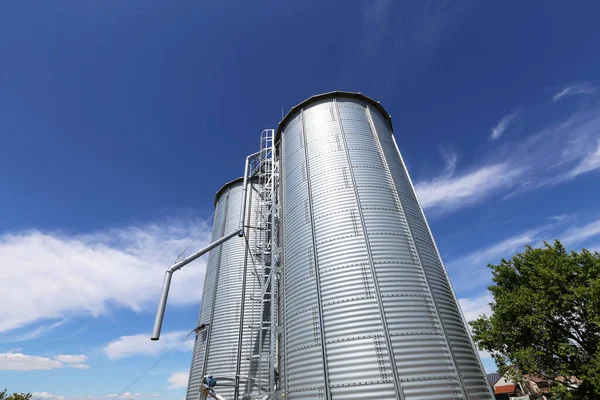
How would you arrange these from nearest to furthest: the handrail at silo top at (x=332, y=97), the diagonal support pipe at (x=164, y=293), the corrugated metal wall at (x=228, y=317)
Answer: the diagonal support pipe at (x=164, y=293), the corrugated metal wall at (x=228, y=317), the handrail at silo top at (x=332, y=97)

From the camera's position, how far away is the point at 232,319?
73.8ft

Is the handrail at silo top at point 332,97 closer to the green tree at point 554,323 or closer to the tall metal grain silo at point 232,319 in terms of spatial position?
the tall metal grain silo at point 232,319

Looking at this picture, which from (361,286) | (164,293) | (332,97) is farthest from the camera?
(332,97)

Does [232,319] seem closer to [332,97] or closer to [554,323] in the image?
[332,97]

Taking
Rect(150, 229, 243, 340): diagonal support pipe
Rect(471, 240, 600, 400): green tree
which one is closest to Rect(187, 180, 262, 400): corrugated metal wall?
Rect(150, 229, 243, 340): diagonal support pipe

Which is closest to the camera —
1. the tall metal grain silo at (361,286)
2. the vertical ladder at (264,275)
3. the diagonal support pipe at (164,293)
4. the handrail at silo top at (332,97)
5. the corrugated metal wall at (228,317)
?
the diagonal support pipe at (164,293)

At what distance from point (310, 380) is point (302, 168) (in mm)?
11886

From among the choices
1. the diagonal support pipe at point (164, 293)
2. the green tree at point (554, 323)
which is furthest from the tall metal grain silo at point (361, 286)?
the green tree at point (554, 323)

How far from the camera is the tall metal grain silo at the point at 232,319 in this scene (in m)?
19.7

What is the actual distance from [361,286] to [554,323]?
15.8 metres

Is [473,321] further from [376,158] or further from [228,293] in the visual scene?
[228,293]

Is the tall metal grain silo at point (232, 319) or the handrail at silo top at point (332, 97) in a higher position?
the handrail at silo top at point (332, 97)

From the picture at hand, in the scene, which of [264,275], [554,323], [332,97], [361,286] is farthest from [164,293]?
[554,323]

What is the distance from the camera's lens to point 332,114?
67.6 feet
